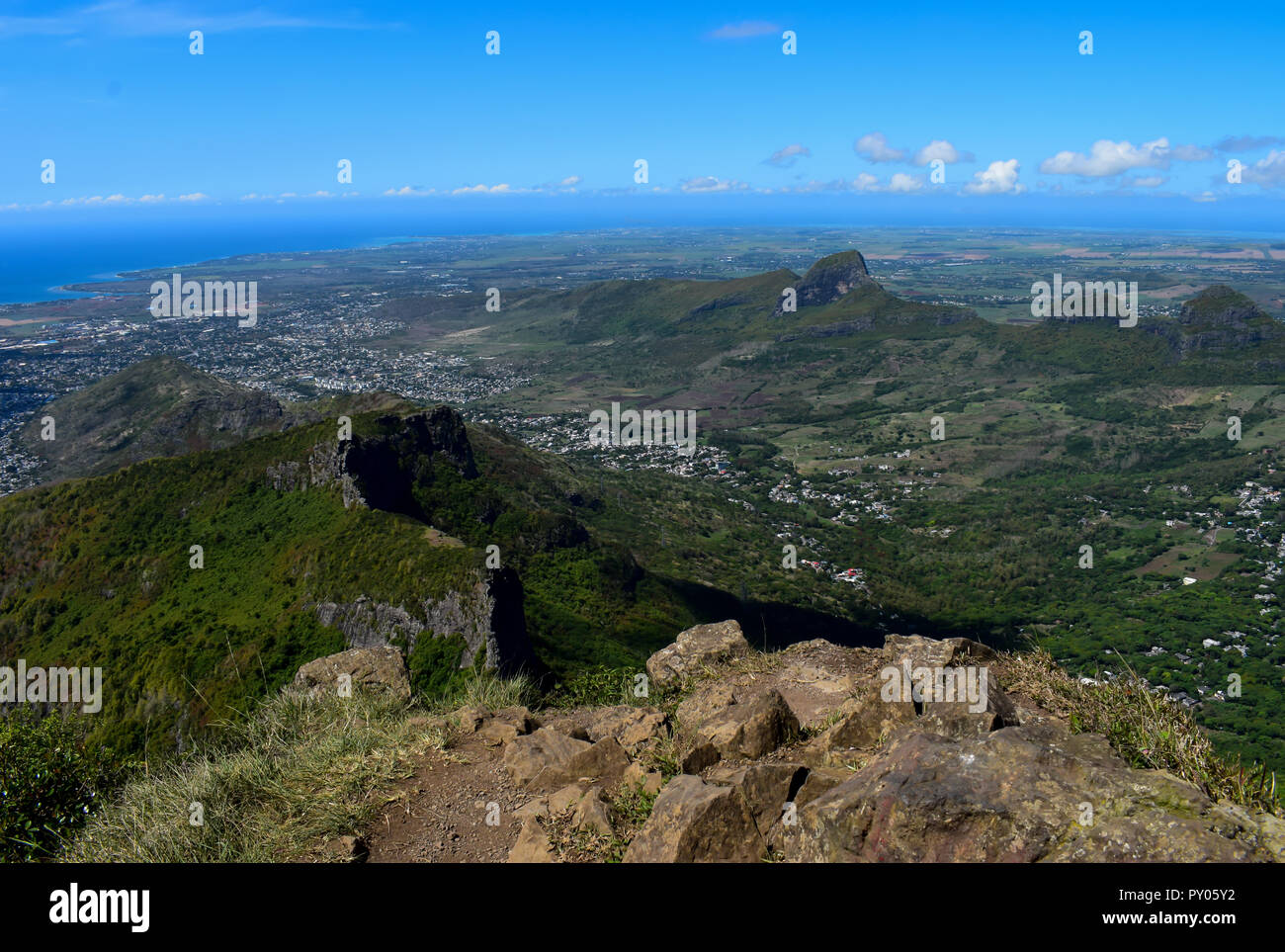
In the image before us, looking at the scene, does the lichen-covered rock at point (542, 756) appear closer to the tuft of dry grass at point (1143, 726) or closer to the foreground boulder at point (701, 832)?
the foreground boulder at point (701, 832)

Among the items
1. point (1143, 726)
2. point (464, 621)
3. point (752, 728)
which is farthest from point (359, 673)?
point (464, 621)

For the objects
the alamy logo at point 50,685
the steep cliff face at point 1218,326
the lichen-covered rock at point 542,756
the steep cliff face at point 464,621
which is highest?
the steep cliff face at point 1218,326

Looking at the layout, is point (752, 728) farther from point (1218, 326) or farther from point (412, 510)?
point (1218, 326)

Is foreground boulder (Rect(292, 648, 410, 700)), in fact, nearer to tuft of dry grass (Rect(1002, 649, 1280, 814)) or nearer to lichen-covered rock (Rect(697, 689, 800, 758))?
lichen-covered rock (Rect(697, 689, 800, 758))

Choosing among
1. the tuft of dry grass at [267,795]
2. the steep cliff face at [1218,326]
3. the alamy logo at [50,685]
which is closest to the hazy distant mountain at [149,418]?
the alamy logo at [50,685]
